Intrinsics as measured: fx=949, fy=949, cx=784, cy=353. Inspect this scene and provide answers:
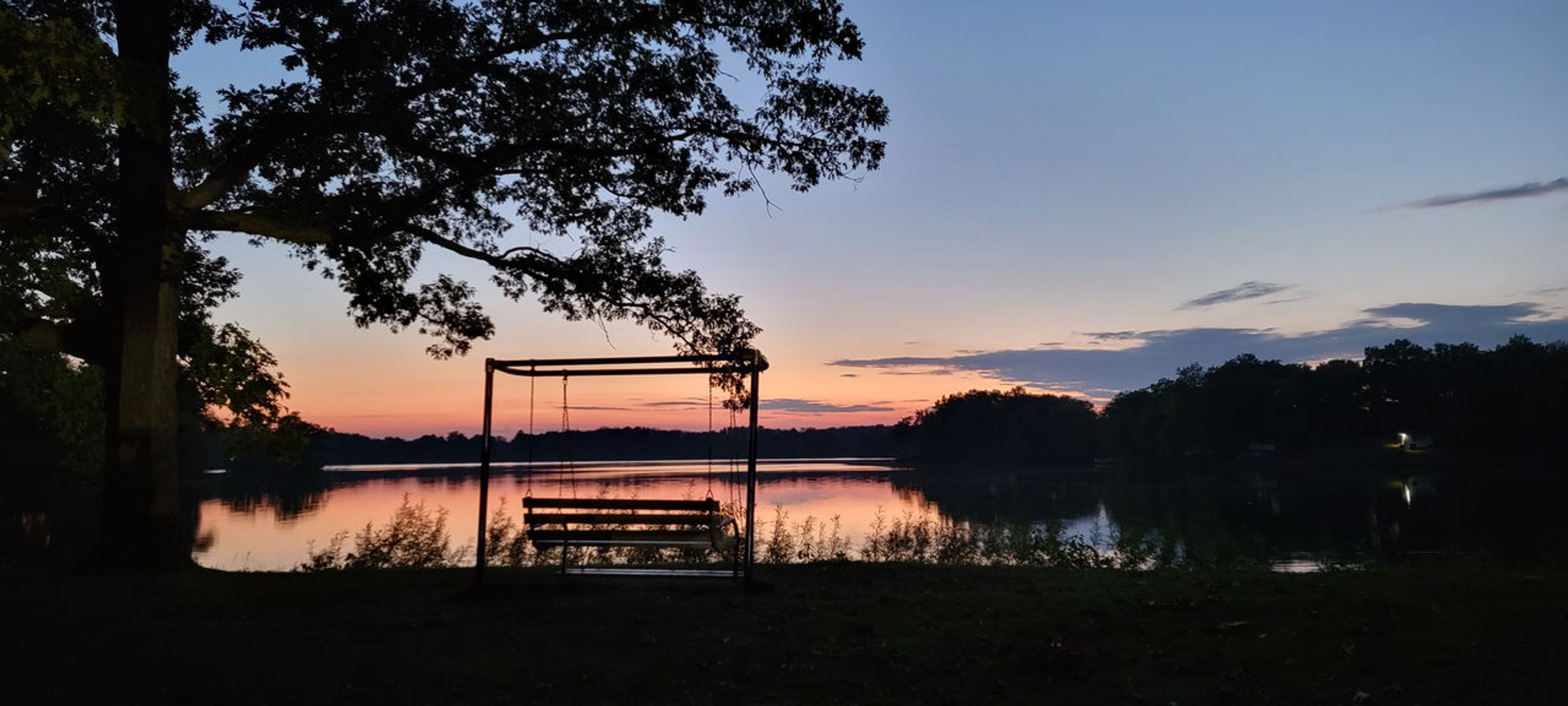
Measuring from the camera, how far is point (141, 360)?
12.3 m

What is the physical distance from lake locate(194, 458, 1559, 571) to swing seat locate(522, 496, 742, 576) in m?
0.60

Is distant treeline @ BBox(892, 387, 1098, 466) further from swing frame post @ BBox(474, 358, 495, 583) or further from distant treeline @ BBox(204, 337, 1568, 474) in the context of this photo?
swing frame post @ BBox(474, 358, 495, 583)

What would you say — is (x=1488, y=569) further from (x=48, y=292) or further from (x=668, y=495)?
(x=668, y=495)

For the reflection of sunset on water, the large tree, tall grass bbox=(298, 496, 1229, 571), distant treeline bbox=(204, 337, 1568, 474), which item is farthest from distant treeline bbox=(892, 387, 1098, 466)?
the large tree

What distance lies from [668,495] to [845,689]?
175 ft

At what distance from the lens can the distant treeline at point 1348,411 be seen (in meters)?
91.8

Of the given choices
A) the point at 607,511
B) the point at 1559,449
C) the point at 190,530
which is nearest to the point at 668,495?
→ the point at 190,530

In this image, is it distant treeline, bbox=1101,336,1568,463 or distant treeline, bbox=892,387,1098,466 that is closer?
distant treeline, bbox=1101,336,1568,463

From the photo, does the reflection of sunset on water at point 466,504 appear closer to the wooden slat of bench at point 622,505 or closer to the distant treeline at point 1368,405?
the wooden slat of bench at point 622,505

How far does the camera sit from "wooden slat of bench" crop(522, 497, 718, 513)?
9734 millimetres

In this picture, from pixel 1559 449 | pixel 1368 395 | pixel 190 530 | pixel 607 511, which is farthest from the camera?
pixel 1368 395

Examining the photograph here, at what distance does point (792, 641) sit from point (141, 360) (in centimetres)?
953

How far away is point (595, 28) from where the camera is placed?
41.0 feet

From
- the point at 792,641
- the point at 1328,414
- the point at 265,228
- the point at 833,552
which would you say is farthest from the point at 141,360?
the point at 1328,414
